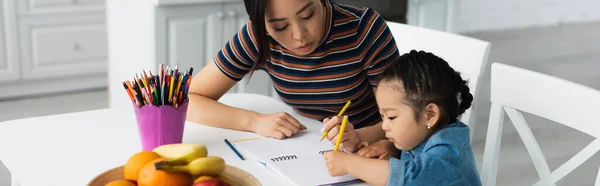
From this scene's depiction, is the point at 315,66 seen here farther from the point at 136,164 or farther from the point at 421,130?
the point at 136,164

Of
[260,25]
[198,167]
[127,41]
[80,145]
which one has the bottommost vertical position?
[127,41]

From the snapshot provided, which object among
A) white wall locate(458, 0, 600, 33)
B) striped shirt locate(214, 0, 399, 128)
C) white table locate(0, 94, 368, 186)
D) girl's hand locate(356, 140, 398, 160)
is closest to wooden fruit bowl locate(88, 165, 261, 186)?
white table locate(0, 94, 368, 186)

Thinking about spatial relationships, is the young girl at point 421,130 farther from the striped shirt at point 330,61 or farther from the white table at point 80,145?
the striped shirt at point 330,61

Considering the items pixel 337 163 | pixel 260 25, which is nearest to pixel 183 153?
pixel 337 163

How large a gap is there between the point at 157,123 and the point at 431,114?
0.48 m

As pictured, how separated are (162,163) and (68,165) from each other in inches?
15.4

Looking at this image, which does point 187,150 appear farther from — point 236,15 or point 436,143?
point 236,15

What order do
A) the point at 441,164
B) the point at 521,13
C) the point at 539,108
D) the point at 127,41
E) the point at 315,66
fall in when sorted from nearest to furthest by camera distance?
the point at 441,164 < the point at 539,108 < the point at 315,66 < the point at 127,41 < the point at 521,13

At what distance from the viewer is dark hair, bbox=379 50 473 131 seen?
1.29 m

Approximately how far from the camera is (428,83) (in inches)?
50.9

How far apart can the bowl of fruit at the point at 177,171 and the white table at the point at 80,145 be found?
0.54ft

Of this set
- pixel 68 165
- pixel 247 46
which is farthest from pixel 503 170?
pixel 68 165

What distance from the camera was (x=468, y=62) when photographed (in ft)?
5.68

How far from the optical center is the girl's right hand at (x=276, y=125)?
4.96 ft
